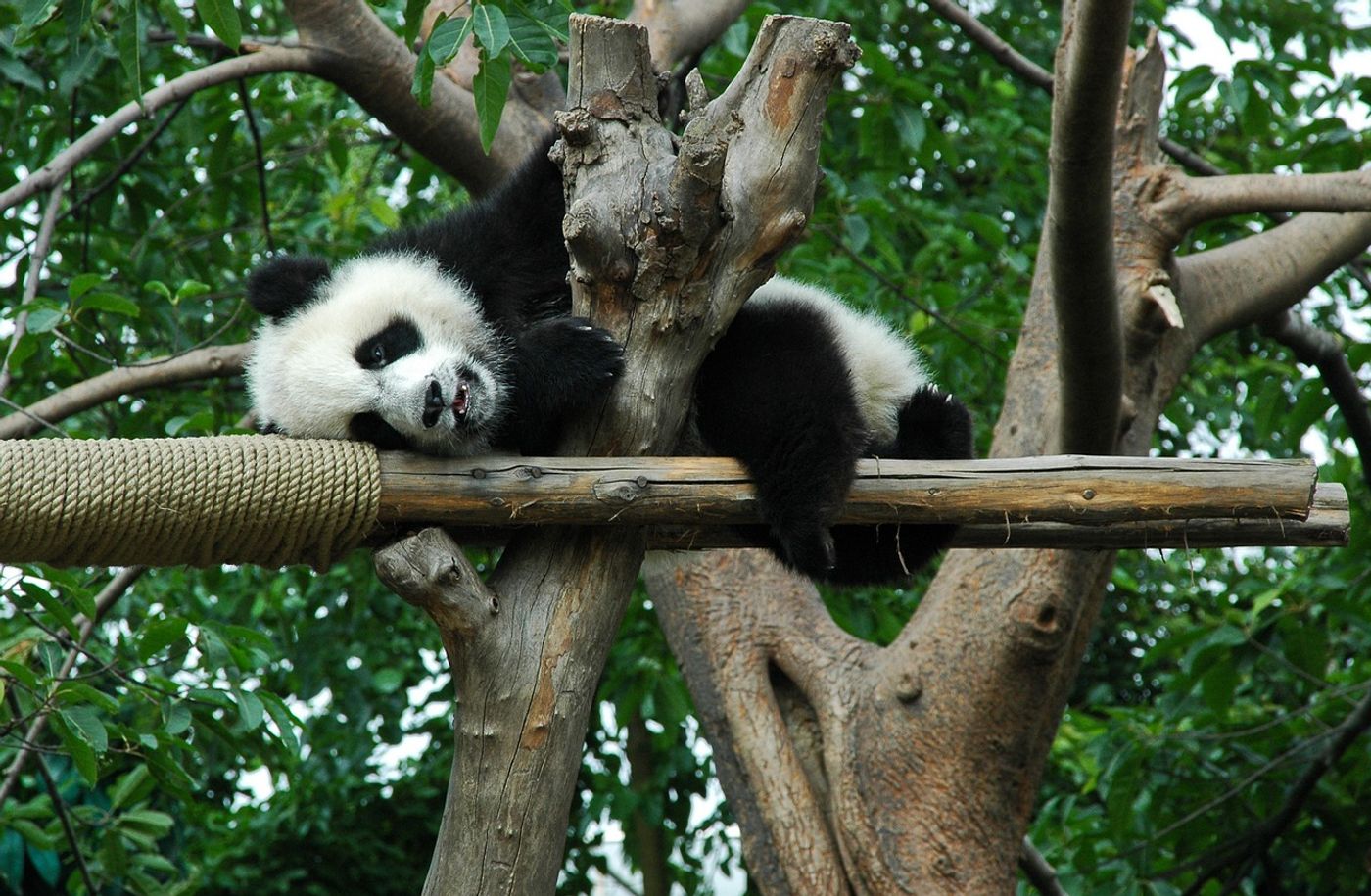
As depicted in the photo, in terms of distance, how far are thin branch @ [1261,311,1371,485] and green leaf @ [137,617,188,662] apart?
11.5ft

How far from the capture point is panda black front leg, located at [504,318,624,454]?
8.04 ft

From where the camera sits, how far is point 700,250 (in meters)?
2.40

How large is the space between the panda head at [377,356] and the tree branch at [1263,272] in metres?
2.48

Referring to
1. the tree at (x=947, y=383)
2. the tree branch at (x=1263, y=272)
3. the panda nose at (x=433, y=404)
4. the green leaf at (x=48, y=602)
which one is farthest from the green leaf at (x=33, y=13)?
the tree branch at (x=1263, y=272)

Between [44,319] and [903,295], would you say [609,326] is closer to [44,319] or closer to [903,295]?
[44,319]

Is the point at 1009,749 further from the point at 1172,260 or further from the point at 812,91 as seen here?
the point at 812,91

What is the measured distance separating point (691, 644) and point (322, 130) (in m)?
2.60

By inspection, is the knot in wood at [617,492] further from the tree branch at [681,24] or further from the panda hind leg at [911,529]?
the tree branch at [681,24]

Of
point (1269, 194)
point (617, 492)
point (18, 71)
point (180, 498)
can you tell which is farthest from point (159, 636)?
point (1269, 194)

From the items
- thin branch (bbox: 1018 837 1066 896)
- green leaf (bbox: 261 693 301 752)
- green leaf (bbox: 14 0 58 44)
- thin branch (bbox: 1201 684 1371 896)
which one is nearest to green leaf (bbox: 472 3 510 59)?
green leaf (bbox: 14 0 58 44)

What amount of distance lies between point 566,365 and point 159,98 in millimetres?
1742

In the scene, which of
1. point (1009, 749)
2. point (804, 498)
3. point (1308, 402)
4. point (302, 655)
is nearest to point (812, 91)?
point (804, 498)

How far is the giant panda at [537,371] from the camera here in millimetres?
2541

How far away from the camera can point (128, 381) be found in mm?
3770
